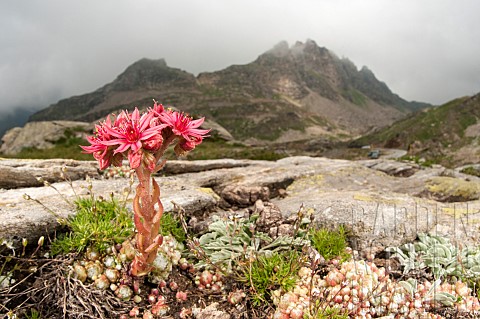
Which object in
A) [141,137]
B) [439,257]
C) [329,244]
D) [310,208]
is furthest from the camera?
[310,208]

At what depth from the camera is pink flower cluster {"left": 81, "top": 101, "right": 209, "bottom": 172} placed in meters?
3.19

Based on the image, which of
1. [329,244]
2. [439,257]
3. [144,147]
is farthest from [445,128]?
[144,147]

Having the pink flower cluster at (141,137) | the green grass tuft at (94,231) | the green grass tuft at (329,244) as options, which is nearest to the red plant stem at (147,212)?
the pink flower cluster at (141,137)

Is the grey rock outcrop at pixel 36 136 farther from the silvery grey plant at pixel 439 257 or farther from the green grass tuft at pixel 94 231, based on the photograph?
the silvery grey plant at pixel 439 257

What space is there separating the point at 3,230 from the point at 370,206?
21.7ft

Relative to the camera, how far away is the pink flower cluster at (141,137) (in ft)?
10.5

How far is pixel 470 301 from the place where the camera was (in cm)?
382

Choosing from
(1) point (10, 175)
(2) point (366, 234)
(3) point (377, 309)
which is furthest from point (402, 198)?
(1) point (10, 175)

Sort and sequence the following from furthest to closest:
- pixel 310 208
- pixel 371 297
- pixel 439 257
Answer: pixel 310 208 < pixel 439 257 < pixel 371 297

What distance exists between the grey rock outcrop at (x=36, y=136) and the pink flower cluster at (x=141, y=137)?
1811 inches

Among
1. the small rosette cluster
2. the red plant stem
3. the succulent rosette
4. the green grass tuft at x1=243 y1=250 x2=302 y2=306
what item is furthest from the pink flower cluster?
the small rosette cluster

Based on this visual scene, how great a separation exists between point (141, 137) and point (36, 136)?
51550 mm

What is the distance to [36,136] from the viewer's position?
146ft

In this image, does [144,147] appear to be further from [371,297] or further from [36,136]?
[36,136]
